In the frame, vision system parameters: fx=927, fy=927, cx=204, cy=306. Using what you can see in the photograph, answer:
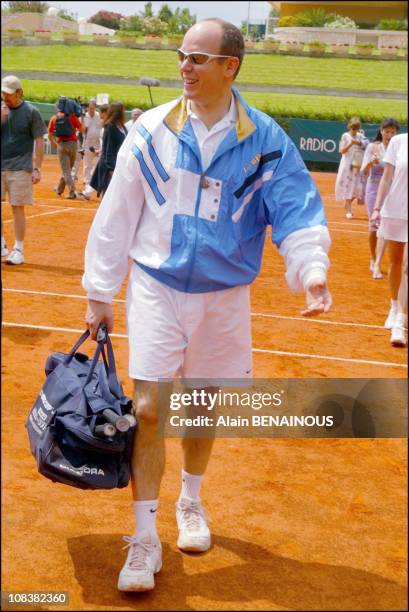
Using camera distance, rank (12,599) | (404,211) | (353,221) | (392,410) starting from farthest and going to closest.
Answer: (353,221)
(404,211)
(392,410)
(12,599)

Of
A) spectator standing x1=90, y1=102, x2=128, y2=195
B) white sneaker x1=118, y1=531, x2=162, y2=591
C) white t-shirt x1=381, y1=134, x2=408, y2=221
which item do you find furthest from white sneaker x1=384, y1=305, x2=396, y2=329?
white sneaker x1=118, y1=531, x2=162, y2=591

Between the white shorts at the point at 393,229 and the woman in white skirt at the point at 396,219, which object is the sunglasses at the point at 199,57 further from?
the white shorts at the point at 393,229

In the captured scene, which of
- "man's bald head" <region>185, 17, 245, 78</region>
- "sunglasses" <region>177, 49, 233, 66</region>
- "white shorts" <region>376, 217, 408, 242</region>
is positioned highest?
"man's bald head" <region>185, 17, 245, 78</region>

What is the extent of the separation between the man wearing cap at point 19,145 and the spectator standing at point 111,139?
2.27 meters

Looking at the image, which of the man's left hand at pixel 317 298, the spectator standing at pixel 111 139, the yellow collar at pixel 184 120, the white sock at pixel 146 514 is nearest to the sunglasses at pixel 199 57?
the yellow collar at pixel 184 120

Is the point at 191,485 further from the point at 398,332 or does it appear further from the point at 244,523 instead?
the point at 398,332

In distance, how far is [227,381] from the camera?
3795mm

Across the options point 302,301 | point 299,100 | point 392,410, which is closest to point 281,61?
point 299,100

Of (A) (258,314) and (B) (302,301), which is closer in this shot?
(A) (258,314)

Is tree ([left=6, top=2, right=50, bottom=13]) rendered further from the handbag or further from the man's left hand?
the handbag

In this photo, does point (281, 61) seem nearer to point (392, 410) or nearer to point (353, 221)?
point (353, 221)

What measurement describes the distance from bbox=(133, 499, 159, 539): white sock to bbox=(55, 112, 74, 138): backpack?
38.6 feet

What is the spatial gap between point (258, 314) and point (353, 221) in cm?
977

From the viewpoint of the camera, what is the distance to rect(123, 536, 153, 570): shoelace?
3.59 m
